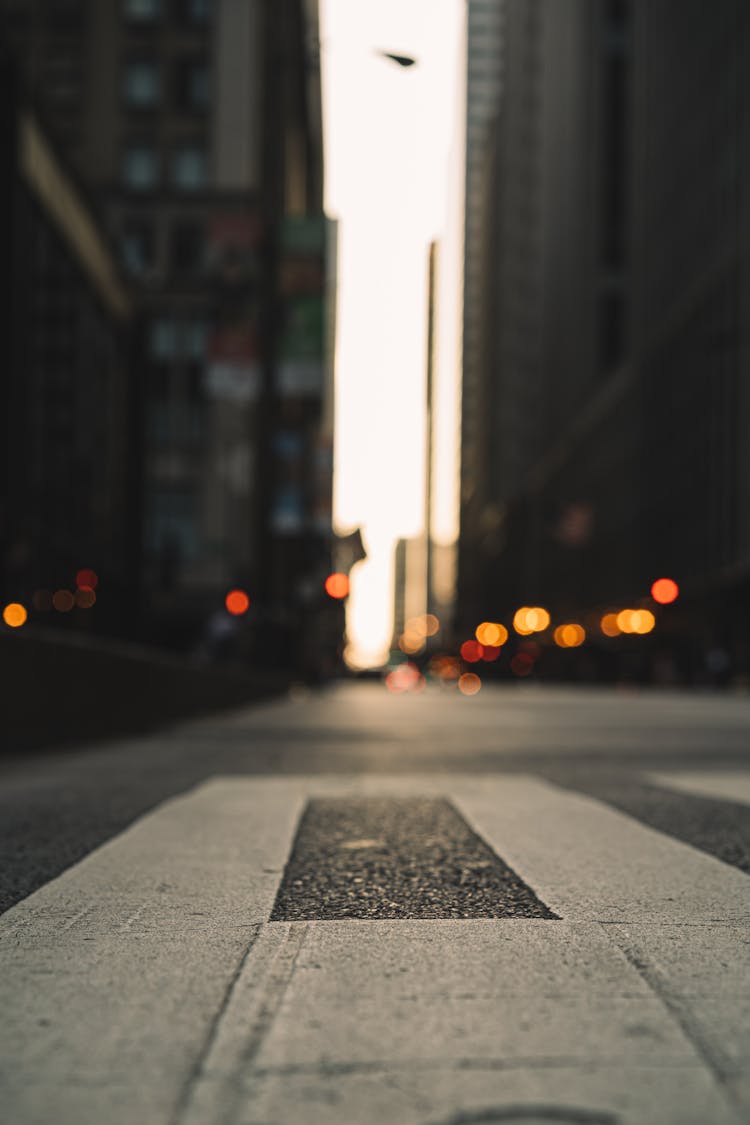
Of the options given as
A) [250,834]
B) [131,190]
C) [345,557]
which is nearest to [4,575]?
[345,557]

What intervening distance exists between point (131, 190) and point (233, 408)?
33.6 ft

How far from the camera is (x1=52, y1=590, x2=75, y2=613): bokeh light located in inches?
1207

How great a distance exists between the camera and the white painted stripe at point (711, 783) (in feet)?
22.5

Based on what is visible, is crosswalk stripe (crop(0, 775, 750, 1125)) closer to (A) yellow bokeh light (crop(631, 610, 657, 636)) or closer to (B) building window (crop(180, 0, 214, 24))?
(B) building window (crop(180, 0, 214, 24))

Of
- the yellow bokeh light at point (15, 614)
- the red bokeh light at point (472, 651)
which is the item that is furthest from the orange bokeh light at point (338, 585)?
the red bokeh light at point (472, 651)

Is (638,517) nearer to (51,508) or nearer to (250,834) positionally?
(51,508)

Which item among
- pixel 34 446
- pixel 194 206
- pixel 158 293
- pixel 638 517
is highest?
pixel 194 206

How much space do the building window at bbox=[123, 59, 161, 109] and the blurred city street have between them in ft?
195

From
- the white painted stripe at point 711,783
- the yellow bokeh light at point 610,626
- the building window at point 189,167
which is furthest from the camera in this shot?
the yellow bokeh light at point 610,626

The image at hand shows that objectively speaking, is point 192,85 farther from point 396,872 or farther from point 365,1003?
point 365,1003

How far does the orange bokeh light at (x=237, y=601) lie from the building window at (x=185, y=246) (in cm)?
3781

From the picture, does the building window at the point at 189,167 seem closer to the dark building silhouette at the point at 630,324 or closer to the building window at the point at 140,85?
the building window at the point at 140,85

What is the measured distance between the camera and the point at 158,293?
58969 mm

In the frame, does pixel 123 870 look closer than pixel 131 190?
Yes
